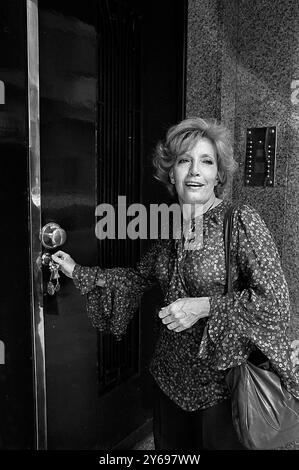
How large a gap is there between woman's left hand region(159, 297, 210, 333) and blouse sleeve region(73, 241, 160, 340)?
32 centimetres

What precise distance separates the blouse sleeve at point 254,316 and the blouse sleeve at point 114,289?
0.39 metres

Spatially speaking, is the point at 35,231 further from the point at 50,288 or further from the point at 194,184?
the point at 194,184

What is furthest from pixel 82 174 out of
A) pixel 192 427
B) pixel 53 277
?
pixel 192 427

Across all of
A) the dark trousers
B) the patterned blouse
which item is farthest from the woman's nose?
the dark trousers

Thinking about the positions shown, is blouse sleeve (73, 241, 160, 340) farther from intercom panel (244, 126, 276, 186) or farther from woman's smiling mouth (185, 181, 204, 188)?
intercom panel (244, 126, 276, 186)

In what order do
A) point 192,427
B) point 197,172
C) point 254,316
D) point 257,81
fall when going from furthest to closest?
1. point 257,81
2. point 192,427
3. point 197,172
4. point 254,316

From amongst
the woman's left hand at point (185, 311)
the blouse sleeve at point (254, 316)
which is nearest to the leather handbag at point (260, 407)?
the blouse sleeve at point (254, 316)

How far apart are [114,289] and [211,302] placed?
0.44 meters

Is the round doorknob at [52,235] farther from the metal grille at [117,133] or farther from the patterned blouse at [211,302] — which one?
the metal grille at [117,133]

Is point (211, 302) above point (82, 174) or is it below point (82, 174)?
below

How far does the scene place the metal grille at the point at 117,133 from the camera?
5.87 feet

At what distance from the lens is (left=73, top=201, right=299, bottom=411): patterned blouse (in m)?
1.29

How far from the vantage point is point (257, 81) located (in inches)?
73.2
